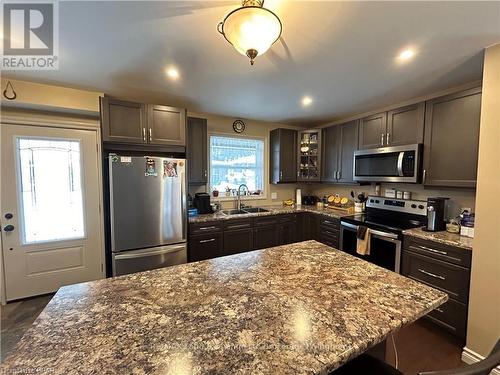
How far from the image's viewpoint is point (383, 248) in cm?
252

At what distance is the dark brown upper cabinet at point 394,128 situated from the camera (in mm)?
2492

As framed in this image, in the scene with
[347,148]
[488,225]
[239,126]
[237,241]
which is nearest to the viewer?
[488,225]

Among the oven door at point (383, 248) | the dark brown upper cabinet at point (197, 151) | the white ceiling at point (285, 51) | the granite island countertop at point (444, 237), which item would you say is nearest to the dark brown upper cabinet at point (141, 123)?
the white ceiling at point (285, 51)

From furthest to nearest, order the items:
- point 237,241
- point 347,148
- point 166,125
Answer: point 347,148, point 237,241, point 166,125

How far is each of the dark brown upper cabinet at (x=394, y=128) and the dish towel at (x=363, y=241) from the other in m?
1.14

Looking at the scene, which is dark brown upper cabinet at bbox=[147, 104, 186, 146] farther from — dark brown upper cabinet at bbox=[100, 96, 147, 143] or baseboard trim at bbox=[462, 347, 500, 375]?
baseboard trim at bbox=[462, 347, 500, 375]

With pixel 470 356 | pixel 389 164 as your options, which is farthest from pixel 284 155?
→ pixel 470 356

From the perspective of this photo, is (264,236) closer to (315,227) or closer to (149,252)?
(315,227)

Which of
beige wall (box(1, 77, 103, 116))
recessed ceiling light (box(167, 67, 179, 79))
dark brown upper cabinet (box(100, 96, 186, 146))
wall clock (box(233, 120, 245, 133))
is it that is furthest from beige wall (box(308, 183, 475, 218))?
beige wall (box(1, 77, 103, 116))

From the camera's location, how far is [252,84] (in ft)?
7.72

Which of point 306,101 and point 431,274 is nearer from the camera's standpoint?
point 431,274

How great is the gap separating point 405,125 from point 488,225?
1432 millimetres

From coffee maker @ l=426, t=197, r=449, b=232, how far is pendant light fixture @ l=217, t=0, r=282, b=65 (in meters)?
2.31

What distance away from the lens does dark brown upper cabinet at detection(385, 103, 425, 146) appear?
2469 millimetres
